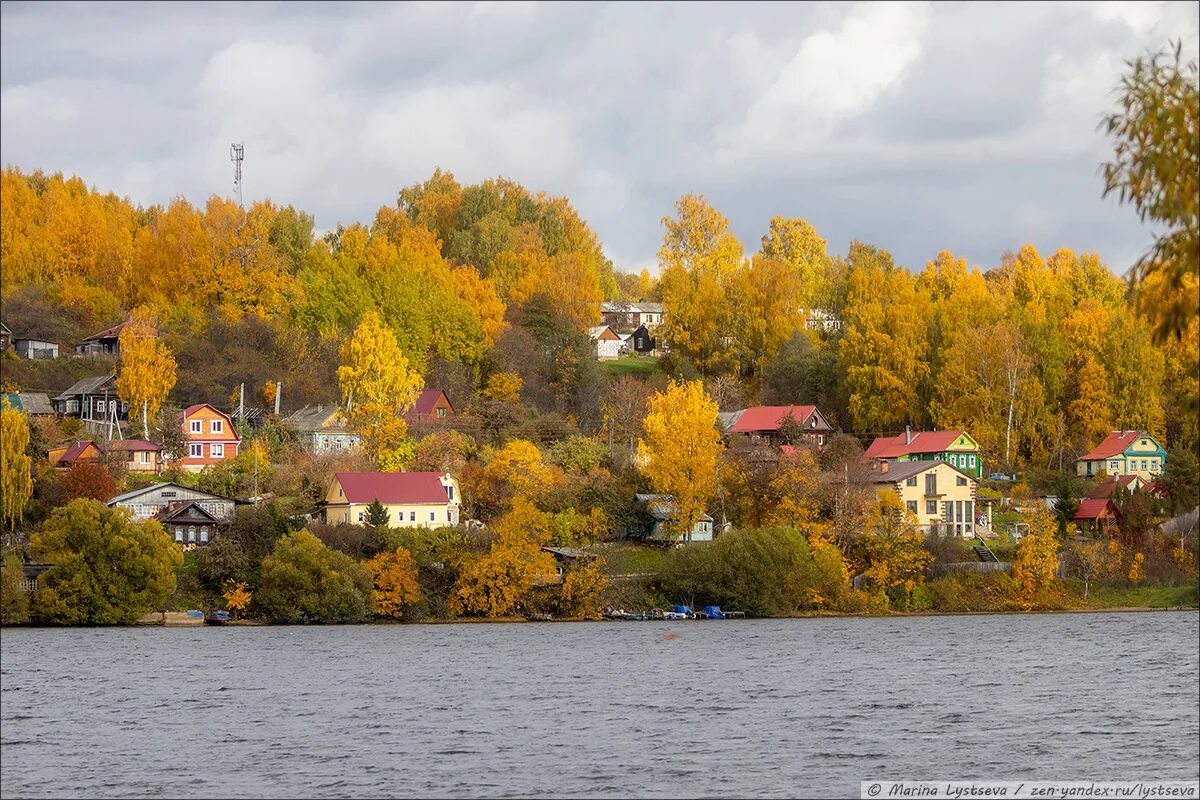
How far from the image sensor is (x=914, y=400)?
92.8 metres

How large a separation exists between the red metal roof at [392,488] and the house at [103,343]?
29441 millimetres

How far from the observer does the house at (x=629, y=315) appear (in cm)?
13369

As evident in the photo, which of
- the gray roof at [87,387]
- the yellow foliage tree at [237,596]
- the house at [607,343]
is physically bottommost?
the yellow foliage tree at [237,596]

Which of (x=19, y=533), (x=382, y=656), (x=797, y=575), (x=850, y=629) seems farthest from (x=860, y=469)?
(x=19, y=533)

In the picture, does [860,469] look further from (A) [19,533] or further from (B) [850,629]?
(A) [19,533]

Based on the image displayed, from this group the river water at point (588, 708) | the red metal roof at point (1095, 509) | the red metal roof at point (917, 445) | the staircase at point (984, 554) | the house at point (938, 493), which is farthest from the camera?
the red metal roof at point (917, 445)

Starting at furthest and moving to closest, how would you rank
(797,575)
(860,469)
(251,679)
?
1. (860,469)
2. (797,575)
3. (251,679)

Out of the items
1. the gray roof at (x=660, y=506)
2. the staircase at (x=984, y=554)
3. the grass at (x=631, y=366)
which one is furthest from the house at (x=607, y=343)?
the staircase at (x=984, y=554)

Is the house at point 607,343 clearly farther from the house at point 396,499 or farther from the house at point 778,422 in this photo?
the house at point 396,499

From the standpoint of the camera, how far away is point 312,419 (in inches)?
3438

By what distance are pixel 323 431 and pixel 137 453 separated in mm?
9754

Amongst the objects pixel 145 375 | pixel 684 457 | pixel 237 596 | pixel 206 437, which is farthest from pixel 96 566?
pixel 684 457

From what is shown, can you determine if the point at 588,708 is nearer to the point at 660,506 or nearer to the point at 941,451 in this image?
the point at 660,506

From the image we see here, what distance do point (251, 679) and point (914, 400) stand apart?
5393 centimetres
